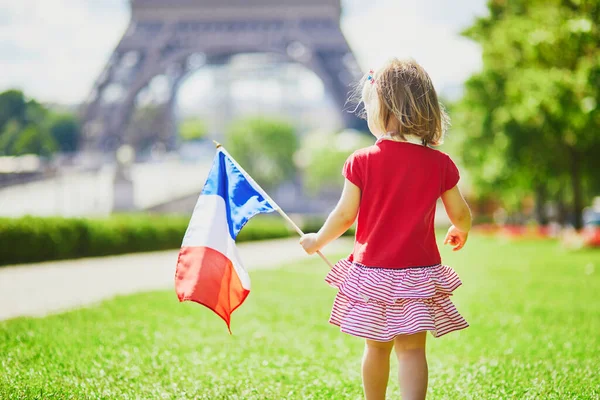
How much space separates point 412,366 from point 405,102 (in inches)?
37.6

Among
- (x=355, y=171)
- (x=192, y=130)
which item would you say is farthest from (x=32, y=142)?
(x=192, y=130)

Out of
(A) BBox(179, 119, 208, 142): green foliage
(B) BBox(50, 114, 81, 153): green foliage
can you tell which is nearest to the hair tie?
(B) BBox(50, 114, 81, 153): green foliage

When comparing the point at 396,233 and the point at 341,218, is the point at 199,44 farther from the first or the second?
the point at 396,233

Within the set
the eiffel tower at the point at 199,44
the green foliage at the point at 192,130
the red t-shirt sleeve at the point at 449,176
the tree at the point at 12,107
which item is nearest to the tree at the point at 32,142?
the tree at the point at 12,107

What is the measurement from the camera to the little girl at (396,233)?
256 cm

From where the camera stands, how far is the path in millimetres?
6602

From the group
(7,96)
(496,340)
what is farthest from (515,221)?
(496,340)

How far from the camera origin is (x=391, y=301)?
2.55 m

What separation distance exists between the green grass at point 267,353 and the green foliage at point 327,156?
117 feet

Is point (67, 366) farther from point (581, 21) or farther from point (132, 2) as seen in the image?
point (132, 2)

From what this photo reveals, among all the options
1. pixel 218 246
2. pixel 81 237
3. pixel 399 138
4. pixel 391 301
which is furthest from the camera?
pixel 81 237

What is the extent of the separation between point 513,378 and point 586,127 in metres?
11.1

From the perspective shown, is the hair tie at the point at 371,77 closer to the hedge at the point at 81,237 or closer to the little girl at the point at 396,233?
the little girl at the point at 396,233

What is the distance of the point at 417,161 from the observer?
104 inches
